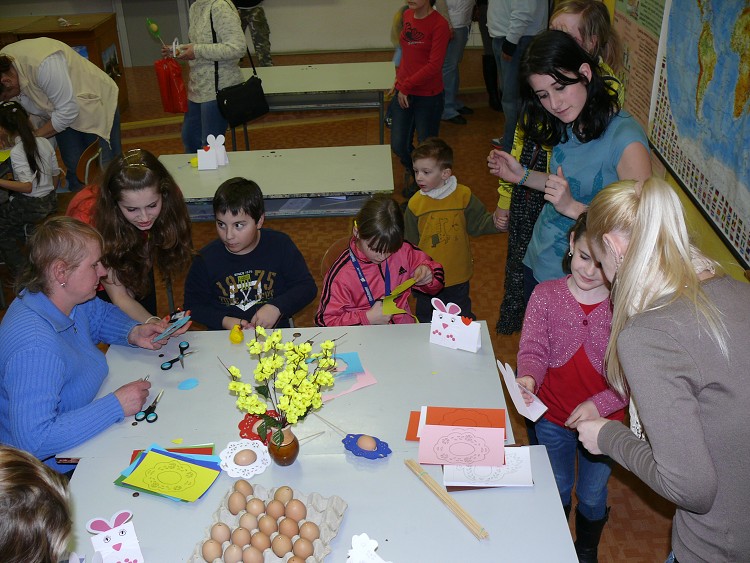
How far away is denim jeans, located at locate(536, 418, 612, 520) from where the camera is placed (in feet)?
7.54

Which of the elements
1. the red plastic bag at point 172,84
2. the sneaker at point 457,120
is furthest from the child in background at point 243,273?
the sneaker at point 457,120

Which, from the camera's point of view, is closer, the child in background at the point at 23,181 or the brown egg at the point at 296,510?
the brown egg at the point at 296,510

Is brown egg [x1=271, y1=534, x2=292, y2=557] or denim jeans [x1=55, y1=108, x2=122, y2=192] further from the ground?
brown egg [x1=271, y1=534, x2=292, y2=557]

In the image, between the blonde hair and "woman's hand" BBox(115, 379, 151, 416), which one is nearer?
the blonde hair

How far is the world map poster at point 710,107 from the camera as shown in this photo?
2.45m

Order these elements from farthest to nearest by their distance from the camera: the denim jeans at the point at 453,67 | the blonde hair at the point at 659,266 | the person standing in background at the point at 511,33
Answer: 1. the denim jeans at the point at 453,67
2. the person standing in background at the point at 511,33
3. the blonde hair at the point at 659,266

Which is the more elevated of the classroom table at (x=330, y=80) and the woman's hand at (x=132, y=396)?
the woman's hand at (x=132, y=396)

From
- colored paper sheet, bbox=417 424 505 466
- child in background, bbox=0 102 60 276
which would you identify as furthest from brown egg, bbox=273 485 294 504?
child in background, bbox=0 102 60 276

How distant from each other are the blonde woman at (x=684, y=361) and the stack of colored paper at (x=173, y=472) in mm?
1100

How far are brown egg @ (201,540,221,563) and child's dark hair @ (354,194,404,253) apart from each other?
1275mm

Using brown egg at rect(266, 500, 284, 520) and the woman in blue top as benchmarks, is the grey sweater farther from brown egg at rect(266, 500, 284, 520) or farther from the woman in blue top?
the woman in blue top

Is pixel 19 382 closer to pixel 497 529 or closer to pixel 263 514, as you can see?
pixel 263 514

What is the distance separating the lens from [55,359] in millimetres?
2023

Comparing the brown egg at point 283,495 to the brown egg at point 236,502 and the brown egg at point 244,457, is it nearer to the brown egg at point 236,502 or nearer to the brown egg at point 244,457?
the brown egg at point 236,502
